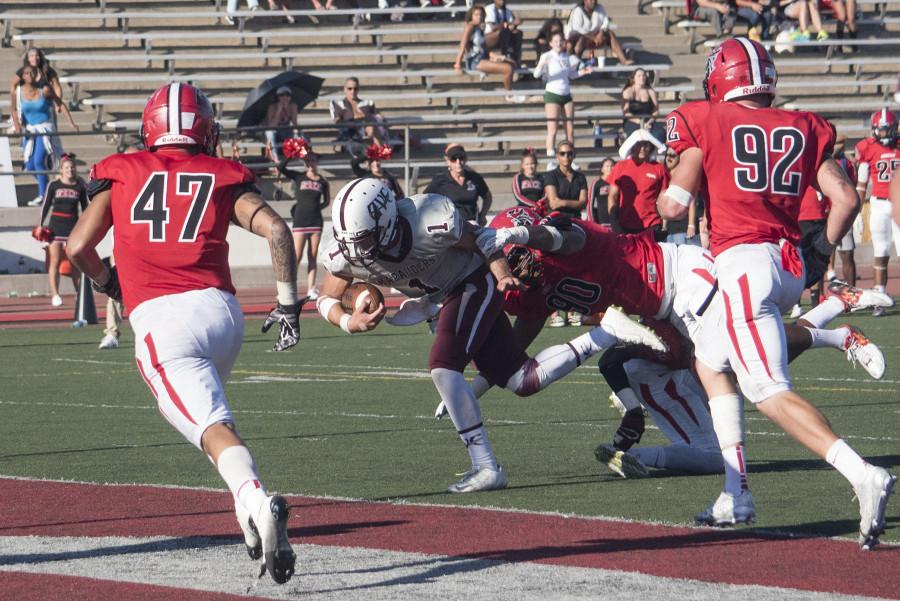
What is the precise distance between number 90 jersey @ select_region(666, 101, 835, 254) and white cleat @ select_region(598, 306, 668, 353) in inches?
49.7

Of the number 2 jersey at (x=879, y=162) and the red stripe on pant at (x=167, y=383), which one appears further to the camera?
the number 2 jersey at (x=879, y=162)

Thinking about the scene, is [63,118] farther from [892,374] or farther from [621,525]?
[621,525]

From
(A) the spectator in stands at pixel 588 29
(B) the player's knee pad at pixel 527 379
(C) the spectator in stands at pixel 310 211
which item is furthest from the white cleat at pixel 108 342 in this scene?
(A) the spectator in stands at pixel 588 29

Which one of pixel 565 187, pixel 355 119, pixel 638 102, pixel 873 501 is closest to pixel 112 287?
pixel 873 501

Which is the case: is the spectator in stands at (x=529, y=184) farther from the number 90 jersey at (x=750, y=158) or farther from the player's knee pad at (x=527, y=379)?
the number 90 jersey at (x=750, y=158)

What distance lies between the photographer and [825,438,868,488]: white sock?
5543 mm

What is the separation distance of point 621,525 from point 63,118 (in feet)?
65.1

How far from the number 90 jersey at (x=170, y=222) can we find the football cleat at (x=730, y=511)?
2102 mm

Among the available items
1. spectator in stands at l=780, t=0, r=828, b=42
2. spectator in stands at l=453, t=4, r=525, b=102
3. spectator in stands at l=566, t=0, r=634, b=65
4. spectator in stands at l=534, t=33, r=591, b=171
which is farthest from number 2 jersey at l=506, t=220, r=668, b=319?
spectator in stands at l=780, t=0, r=828, b=42

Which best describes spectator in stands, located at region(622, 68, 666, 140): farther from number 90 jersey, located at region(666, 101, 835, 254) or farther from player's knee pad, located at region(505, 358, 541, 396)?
number 90 jersey, located at region(666, 101, 835, 254)

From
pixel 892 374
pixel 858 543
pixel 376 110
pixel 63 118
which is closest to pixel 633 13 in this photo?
pixel 376 110

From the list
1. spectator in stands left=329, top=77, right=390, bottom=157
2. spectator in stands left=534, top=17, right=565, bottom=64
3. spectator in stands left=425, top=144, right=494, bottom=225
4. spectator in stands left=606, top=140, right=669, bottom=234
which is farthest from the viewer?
spectator in stands left=534, top=17, right=565, bottom=64

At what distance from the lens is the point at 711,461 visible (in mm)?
7543

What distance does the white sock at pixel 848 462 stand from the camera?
554cm
